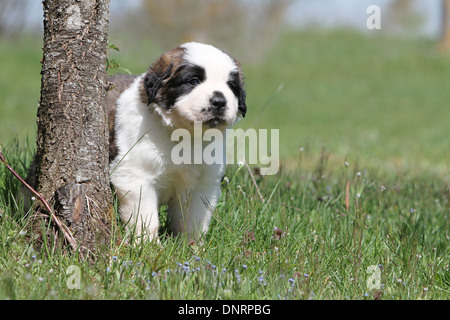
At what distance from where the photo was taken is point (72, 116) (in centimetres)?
317

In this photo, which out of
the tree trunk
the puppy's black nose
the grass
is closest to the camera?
the grass

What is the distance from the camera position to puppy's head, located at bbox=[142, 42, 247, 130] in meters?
3.38

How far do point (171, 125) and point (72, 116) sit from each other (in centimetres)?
61

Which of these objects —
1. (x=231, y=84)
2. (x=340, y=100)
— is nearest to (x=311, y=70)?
(x=340, y=100)

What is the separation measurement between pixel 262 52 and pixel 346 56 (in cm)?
333

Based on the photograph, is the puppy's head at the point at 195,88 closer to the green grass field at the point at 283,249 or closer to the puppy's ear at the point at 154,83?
the puppy's ear at the point at 154,83

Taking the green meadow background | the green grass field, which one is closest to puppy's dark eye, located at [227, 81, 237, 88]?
the green grass field

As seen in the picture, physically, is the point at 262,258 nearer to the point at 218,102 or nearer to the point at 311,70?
the point at 218,102

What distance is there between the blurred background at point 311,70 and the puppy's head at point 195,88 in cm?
33

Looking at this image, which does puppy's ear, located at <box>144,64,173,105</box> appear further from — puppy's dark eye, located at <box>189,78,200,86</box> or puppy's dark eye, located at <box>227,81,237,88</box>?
puppy's dark eye, located at <box>227,81,237,88</box>

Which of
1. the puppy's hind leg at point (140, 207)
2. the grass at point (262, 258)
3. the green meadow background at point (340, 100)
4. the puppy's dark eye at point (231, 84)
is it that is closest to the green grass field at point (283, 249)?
the grass at point (262, 258)

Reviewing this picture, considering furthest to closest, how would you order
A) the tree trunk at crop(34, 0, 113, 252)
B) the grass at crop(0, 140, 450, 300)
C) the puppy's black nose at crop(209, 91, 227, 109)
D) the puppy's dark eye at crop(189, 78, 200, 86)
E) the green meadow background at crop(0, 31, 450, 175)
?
the green meadow background at crop(0, 31, 450, 175) → the puppy's dark eye at crop(189, 78, 200, 86) → the puppy's black nose at crop(209, 91, 227, 109) → the tree trunk at crop(34, 0, 113, 252) → the grass at crop(0, 140, 450, 300)

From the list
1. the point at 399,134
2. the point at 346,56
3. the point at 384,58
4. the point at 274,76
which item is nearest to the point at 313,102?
the point at 274,76

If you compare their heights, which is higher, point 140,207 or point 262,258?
point 140,207
